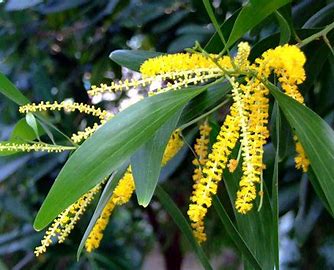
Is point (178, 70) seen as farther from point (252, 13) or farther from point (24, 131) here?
point (24, 131)

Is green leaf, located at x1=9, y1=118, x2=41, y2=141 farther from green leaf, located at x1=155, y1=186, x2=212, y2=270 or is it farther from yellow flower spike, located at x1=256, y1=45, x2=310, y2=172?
yellow flower spike, located at x1=256, y1=45, x2=310, y2=172

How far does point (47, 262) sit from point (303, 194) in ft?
2.04

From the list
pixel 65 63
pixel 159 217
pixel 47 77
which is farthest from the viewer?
pixel 159 217

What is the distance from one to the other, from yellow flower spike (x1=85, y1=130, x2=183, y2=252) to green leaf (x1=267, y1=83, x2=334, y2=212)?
0.40ft

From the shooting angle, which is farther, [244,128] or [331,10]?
[331,10]

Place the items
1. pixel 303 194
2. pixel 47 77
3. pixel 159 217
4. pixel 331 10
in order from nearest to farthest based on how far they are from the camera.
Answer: pixel 331 10, pixel 303 194, pixel 47 77, pixel 159 217

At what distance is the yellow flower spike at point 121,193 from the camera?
1.75 ft

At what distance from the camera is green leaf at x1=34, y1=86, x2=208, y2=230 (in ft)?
1.40

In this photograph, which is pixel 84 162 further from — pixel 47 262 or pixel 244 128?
pixel 47 262

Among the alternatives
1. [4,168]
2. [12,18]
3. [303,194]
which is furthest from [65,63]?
[303,194]

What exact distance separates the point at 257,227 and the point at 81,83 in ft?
2.88

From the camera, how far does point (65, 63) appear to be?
146 cm

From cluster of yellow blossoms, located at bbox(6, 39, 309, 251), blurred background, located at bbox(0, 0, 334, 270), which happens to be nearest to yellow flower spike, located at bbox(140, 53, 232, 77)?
cluster of yellow blossoms, located at bbox(6, 39, 309, 251)

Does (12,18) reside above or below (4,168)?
above
